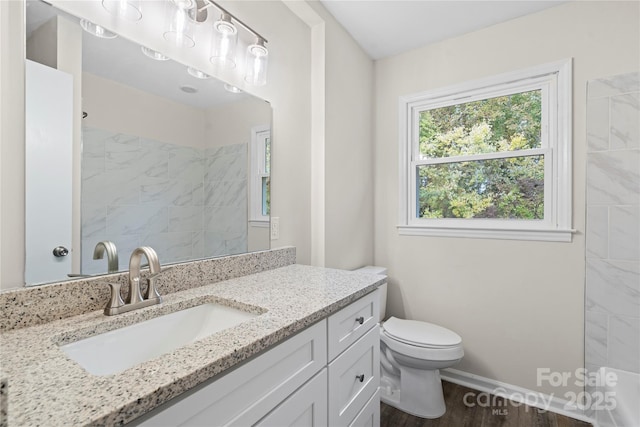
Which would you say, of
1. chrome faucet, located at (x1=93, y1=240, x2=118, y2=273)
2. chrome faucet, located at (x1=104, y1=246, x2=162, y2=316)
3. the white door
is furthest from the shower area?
the white door

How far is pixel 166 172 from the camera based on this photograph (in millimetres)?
1218

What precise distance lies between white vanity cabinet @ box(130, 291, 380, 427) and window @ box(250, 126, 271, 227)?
687 millimetres

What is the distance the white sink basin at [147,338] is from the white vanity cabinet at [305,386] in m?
0.23

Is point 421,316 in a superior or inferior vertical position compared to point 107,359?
inferior

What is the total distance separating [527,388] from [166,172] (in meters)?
2.51

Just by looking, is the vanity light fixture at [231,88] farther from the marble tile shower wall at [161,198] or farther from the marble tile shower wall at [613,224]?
the marble tile shower wall at [613,224]

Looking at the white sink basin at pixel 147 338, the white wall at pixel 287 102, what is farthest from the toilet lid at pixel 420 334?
the white sink basin at pixel 147 338

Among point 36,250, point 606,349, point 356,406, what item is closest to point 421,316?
point 606,349

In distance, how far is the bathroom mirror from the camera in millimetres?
870

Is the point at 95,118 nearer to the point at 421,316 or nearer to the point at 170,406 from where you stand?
the point at 170,406

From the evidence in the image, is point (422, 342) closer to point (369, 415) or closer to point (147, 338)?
point (369, 415)

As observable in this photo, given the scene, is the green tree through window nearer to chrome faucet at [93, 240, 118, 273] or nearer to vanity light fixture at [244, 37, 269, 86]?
vanity light fixture at [244, 37, 269, 86]

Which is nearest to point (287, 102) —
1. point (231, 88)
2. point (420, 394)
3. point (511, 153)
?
point (231, 88)

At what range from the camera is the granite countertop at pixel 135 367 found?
1.53 ft
